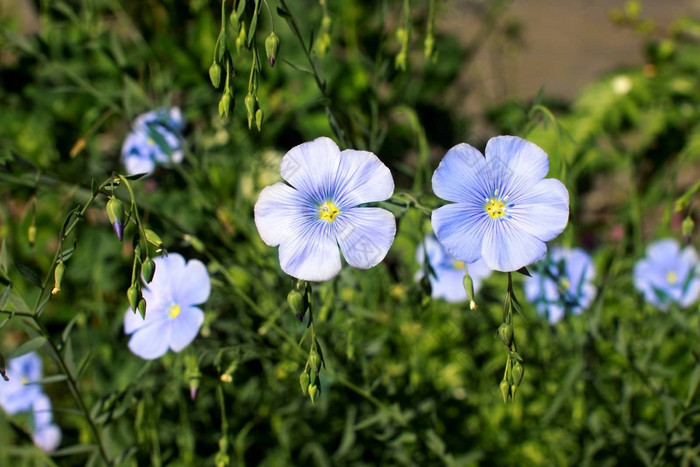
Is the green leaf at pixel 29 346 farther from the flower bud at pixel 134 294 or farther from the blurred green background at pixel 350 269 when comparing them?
the flower bud at pixel 134 294

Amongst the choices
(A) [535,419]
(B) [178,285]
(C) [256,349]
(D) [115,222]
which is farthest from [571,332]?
(D) [115,222]

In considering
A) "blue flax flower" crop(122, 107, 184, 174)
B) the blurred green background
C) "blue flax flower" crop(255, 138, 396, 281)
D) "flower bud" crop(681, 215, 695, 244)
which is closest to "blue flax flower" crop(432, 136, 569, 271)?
"blue flax flower" crop(255, 138, 396, 281)

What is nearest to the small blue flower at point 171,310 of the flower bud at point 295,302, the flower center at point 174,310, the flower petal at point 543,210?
the flower center at point 174,310

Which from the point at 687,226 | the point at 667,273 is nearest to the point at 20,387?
the point at 687,226

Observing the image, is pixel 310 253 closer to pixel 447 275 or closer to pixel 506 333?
pixel 506 333

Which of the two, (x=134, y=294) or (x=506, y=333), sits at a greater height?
(x=506, y=333)

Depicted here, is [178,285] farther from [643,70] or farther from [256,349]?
[643,70]

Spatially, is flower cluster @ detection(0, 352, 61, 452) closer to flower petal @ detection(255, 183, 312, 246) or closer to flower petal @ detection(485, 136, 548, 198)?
flower petal @ detection(255, 183, 312, 246)
